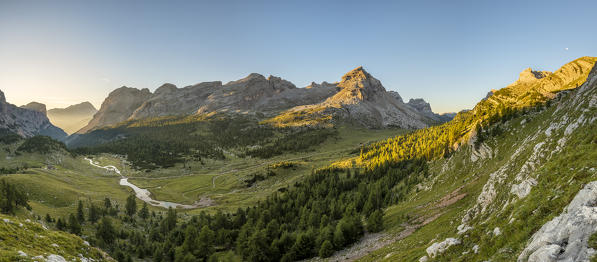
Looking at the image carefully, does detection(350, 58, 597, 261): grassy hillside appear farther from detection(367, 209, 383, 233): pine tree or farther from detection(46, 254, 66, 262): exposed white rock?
detection(46, 254, 66, 262): exposed white rock

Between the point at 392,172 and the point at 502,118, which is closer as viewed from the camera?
the point at 502,118

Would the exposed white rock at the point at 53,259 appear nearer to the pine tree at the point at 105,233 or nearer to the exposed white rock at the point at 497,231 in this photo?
the exposed white rock at the point at 497,231

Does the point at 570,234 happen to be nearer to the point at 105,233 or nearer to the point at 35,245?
the point at 35,245

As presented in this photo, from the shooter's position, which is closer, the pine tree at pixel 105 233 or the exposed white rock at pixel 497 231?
the exposed white rock at pixel 497 231

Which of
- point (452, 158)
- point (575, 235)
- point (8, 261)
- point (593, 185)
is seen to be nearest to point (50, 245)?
point (8, 261)

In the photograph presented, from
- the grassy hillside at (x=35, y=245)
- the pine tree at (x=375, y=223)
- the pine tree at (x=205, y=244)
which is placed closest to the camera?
the grassy hillside at (x=35, y=245)

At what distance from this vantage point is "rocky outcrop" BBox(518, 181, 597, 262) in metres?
12.1

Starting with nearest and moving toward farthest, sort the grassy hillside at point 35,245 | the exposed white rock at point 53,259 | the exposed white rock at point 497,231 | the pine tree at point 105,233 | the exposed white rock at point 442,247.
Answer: the exposed white rock at point 497,231 → the exposed white rock at point 442,247 → the grassy hillside at point 35,245 → the exposed white rock at point 53,259 → the pine tree at point 105,233

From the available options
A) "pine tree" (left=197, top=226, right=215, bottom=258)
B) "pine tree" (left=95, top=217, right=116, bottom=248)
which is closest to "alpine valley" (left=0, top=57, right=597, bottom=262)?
"pine tree" (left=197, top=226, right=215, bottom=258)

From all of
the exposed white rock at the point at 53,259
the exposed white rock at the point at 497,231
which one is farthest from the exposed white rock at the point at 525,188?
the exposed white rock at the point at 53,259

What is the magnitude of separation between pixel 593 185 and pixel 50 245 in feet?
173

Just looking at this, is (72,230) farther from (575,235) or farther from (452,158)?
(452,158)

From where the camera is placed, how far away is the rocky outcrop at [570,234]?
12.1 m

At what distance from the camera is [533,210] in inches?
758
